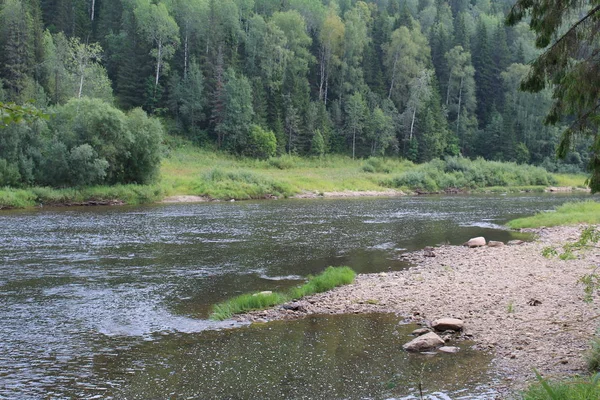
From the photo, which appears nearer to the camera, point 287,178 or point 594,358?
point 594,358

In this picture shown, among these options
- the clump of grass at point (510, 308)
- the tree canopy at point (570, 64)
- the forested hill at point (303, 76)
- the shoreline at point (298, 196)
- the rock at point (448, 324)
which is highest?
the forested hill at point (303, 76)

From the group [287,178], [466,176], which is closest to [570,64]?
[287,178]

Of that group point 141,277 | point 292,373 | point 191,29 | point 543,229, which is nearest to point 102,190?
point 141,277

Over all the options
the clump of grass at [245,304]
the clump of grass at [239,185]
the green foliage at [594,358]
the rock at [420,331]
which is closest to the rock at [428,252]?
the clump of grass at [245,304]

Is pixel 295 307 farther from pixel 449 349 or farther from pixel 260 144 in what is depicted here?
pixel 260 144

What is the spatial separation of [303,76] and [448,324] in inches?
3258

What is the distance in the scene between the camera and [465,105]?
99.4 metres

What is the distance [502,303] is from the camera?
12.5 m

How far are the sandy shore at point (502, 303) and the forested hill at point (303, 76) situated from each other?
57.4 meters

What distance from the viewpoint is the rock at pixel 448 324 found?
10.9 meters

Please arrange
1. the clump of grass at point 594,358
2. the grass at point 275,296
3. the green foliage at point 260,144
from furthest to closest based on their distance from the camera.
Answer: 1. the green foliage at point 260,144
2. the grass at point 275,296
3. the clump of grass at point 594,358

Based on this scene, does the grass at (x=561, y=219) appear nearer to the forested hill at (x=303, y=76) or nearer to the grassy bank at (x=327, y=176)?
the grassy bank at (x=327, y=176)

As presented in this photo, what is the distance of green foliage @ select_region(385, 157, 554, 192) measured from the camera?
66.8 metres

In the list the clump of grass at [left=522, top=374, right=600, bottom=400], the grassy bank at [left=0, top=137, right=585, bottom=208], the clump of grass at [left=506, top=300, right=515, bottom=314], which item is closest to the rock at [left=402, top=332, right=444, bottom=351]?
the clump of grass at [left=506, top=300, right=515, bottom=314]
